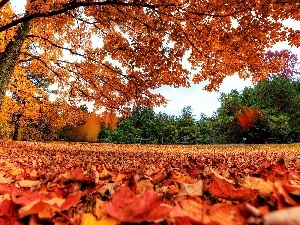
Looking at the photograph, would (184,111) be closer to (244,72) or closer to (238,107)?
(238,107)

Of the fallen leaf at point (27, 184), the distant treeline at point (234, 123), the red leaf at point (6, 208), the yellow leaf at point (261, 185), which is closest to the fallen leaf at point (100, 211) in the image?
the red leaf at point (6, 208)

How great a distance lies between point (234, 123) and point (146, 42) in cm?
2705

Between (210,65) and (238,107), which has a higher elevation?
(238,107)

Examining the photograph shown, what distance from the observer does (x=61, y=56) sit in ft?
34.1

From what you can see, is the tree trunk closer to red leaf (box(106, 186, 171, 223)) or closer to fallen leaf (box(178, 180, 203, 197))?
Answer: fallen leaf (box(178, 180, 203, 197))

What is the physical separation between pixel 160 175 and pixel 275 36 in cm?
496

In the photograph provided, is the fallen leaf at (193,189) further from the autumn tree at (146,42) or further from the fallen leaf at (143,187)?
the autumn tree at (146,42)

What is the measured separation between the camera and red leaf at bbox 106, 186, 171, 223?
691 mm

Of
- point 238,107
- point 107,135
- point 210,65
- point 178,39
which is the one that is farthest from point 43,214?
point 107,135

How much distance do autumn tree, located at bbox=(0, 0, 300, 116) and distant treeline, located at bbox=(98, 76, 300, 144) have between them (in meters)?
12.5

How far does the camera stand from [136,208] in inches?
28.0

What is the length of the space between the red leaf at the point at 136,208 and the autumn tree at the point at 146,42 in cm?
472

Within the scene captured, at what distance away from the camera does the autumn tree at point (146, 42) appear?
17.7ft

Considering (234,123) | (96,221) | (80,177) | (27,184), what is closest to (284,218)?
(96,221)
